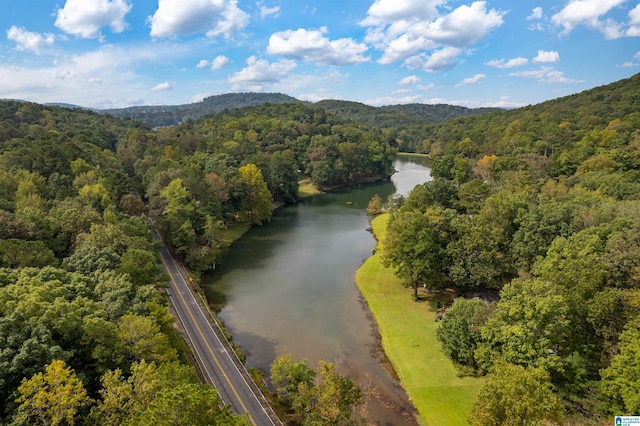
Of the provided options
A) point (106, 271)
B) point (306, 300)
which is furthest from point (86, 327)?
point (306, 300)

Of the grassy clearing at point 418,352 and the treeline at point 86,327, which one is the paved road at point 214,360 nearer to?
the treeline at point 86,327

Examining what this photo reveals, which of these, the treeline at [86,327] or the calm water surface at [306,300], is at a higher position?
the treeline at [86,327]

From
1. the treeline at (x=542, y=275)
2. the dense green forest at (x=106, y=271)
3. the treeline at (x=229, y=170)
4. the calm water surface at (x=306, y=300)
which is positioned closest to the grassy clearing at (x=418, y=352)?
the calm water surface at (x=306, y=300)

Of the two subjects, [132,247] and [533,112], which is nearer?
[132,247]

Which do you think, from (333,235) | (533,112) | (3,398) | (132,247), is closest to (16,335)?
(3,398)

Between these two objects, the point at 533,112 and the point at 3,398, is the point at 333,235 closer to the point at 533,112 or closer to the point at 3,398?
the point at 3,398
